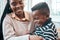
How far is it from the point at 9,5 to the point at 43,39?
34cm

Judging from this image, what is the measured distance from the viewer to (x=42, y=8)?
108 centimetres

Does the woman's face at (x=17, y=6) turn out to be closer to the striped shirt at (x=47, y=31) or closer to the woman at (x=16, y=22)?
the woman at (x=16, y=22)

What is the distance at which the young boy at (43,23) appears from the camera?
1009 millimetres

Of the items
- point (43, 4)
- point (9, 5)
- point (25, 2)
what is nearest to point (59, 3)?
point (43, 4)

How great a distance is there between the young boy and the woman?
0.18 ft

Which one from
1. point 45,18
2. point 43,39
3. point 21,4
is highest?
point 21,4

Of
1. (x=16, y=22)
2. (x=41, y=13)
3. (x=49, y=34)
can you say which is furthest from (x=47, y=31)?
(x=16, y=22)

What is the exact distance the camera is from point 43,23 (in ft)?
3.48

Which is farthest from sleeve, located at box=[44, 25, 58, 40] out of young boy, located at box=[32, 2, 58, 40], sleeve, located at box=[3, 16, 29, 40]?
sleeve, located at box=[3, 16, 29, 40]

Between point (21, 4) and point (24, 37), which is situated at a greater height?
point (21, 4)

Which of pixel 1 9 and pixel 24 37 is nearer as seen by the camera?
pixel 24 37

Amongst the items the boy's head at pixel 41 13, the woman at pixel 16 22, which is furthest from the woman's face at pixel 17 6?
the boy's head at pixel 41 13

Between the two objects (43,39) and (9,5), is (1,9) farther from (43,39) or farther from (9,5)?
(43,39)

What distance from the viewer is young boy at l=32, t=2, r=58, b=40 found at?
3.31 feet
